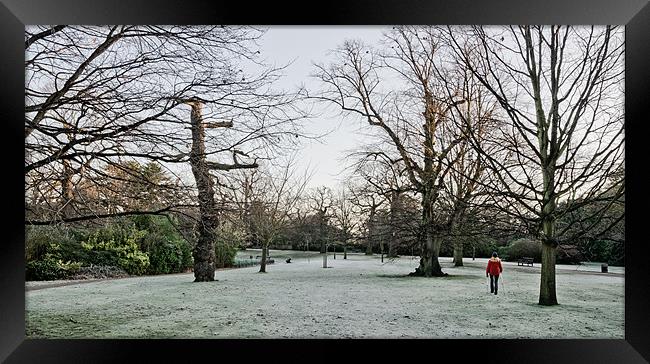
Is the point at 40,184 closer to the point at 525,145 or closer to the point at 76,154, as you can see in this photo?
the point at 76,154

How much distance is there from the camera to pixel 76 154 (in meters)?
3.37

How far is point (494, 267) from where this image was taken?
5012 mm

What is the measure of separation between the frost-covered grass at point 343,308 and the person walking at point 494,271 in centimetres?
7

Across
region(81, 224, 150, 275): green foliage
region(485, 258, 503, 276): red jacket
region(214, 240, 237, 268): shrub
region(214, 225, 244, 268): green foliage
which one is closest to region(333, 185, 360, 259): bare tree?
region(214, 225, 244, 268): green foliage

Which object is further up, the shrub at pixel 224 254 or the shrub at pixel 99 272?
the shrub at pixel 224 254

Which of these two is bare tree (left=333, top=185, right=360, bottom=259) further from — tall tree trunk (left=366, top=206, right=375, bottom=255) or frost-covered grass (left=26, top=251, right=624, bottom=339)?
frost-covered grass (left=26, top=251, right=624, bottom=339)

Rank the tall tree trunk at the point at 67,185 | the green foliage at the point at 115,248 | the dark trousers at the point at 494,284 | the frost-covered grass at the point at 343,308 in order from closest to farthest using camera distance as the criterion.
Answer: the tall tree trunk at the point at 67,185 < the frost-covered grass at the point at 343,308 < the green foliage at the point at 115,248 < the dark trousers at the point at 494,284

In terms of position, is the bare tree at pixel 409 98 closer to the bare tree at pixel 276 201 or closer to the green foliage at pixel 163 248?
the bare tree at pixel 276 201

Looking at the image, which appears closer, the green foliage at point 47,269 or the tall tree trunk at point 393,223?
the green foliage at point 47,269

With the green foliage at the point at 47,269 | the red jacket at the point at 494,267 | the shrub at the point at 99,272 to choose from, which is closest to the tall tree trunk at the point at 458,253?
the red jacket at the point at 494,267
